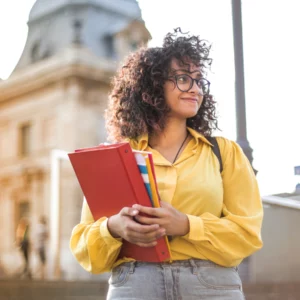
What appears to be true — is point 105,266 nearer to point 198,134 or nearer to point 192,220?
point 192,220

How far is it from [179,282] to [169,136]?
54 cm

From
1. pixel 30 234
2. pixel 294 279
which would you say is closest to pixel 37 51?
pixel 30 234

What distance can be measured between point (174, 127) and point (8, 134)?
12.7m

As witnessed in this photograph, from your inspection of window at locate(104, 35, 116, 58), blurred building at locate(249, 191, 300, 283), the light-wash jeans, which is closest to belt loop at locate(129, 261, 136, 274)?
the light-wash jeans

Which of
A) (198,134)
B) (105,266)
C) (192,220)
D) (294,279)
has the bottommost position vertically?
(294,279)

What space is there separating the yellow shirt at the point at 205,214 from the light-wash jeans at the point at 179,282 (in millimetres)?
33

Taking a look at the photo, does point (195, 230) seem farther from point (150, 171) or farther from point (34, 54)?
point (34, 54)

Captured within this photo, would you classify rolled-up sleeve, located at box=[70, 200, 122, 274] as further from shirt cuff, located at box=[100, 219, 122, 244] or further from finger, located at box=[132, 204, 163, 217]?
finger, located at box=[132, 204, 163, 217]

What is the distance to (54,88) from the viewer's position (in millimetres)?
13953

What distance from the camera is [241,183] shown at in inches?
88.4

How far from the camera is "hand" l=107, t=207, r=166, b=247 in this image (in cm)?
205

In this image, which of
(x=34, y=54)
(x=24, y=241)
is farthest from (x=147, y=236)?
(x=34, y=54)

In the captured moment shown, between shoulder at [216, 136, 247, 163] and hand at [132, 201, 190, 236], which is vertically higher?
shoulder at [216, 136, 247, 163]

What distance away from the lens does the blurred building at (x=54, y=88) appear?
43.6 feet
